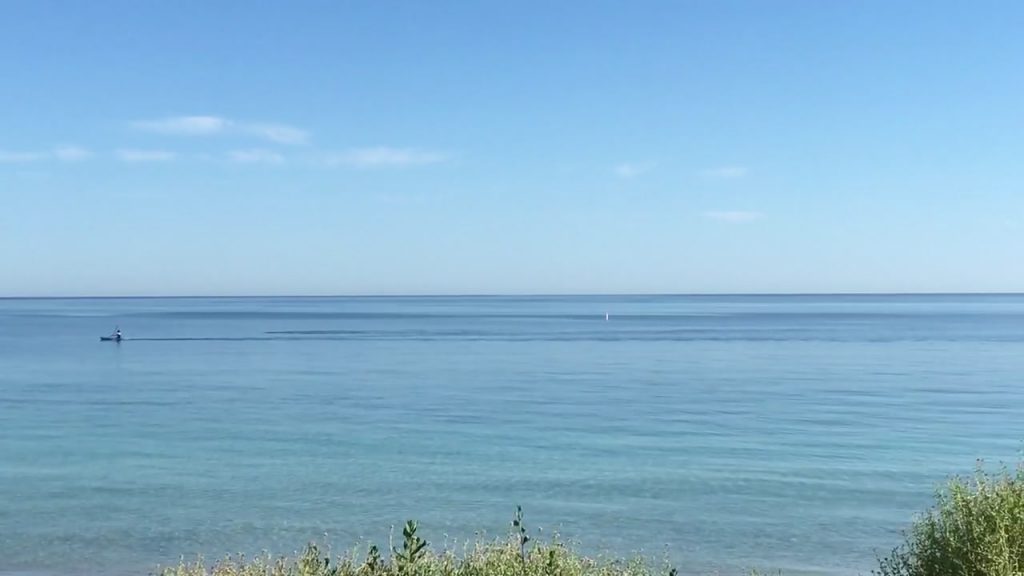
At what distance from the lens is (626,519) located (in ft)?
88.0

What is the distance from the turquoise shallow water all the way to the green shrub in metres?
7.91

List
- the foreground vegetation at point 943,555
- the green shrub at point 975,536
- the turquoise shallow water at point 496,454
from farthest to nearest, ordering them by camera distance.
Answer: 1. the turquoise shallow water at point 496,454
2. the green shrub at point 975,536
3. the foreground vegetation at point 943,555

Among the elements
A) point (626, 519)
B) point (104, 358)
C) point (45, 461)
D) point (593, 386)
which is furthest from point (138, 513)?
point (104, 358)

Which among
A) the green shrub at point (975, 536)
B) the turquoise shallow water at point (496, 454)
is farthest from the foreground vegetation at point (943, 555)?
the turquoise shallow water at point (496, 454)

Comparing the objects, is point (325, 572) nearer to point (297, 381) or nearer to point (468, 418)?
point (468, 418)

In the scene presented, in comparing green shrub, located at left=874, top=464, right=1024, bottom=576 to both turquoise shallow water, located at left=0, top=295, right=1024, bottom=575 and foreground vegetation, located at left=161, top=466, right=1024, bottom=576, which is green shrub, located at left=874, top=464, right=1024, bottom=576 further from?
turquoise shallow water, located at left=0, top=295, right=1024, bottom=575

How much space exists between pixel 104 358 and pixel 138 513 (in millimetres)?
64622

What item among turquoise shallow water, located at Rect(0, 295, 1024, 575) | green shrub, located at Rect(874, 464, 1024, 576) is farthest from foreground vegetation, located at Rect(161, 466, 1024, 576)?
turquoise shallow water, located at Rect(0, 295, 1024, 575)

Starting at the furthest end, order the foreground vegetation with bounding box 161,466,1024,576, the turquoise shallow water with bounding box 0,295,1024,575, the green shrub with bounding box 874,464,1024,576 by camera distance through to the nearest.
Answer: the turquoise shallow water with bounding box 0,295,1024,575 < the green shrub with bounding box 874,464,1024,576 < the foreground vegetation with bounding box 161,466,1024,576

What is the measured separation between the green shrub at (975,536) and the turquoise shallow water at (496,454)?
25.9 feet

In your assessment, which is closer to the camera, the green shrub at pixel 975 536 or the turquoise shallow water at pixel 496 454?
the green shrub at pixel 975 536

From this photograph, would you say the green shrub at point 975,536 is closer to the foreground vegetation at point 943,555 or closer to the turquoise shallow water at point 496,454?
the foreground vegetation at point 943,555

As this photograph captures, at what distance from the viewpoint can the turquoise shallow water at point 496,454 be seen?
83.7 ft

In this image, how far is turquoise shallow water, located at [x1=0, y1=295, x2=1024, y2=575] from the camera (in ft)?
83.7
